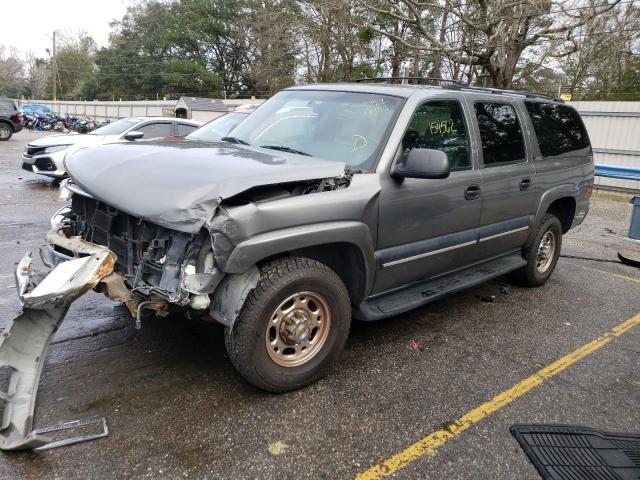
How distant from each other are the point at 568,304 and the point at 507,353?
5.45ft

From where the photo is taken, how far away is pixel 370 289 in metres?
3.60

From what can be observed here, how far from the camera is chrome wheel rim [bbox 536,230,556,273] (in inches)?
222

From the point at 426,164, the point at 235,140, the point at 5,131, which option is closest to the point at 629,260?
the point at 426,164

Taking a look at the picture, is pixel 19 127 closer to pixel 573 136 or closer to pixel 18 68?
pixel 573 136

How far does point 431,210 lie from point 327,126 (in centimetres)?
103

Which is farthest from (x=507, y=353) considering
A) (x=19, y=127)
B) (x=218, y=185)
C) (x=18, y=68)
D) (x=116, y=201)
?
(x=18, y=68)

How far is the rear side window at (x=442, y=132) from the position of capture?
12.4ft

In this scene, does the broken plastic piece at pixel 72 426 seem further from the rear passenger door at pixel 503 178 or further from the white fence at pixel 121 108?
the white fence at pixel 121 108

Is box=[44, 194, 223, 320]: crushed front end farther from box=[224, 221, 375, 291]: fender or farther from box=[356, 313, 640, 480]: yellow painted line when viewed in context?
box=[356, 313, 640, 480]: yellow painted line

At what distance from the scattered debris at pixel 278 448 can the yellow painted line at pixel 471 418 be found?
16.9 inches

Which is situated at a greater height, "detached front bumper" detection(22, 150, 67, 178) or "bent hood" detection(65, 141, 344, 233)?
"bent hood" detection(65, 141, 344, 233)

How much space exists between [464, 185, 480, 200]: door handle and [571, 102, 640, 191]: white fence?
1205 centimetres

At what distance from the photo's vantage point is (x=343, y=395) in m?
3.26

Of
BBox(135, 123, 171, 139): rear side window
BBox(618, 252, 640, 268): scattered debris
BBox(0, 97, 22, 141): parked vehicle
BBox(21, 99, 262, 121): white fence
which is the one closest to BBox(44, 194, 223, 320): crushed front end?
BBox(618, 252, 640, 268): scattered debris
